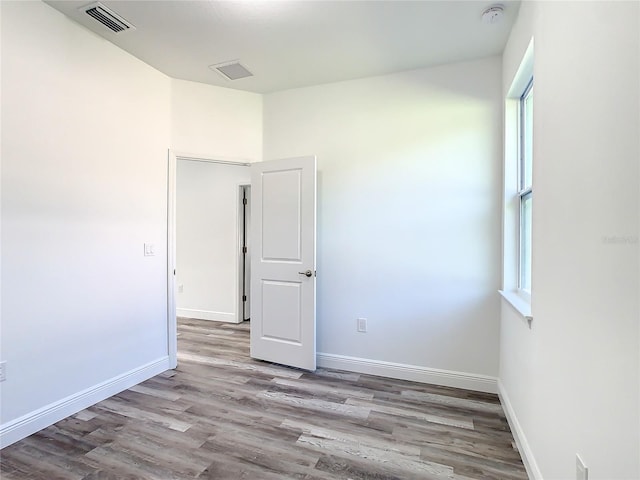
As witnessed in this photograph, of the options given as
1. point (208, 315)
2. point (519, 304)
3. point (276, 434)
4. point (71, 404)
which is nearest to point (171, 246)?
point (71, 404)

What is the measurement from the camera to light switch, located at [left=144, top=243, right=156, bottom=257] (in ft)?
9.90

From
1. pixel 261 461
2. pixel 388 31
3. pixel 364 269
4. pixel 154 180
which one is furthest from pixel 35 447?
pixel 388 31

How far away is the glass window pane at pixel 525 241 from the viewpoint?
97.8 inches

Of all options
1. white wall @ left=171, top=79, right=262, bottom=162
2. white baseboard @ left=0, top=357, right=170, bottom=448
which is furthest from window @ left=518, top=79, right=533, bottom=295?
white baseboard @ left=0, top=357, right=170, bottom=448

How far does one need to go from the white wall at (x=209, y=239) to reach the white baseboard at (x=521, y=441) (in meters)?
3.66

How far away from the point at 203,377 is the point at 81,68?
8.73 feet

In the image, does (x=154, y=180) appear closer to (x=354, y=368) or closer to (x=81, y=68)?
(x=81, y=68)

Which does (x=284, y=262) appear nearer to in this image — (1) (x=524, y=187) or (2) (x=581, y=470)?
(1) (x=524, y=187)

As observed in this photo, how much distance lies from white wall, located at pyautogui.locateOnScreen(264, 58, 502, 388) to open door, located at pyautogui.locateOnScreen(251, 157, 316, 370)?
0.20m

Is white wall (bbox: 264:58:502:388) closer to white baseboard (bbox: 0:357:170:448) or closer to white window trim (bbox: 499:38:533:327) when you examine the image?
white window trim (bbox: 499:38:533:327)

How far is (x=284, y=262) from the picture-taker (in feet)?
11.0

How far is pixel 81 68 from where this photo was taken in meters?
2.46

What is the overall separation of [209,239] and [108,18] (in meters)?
3.27

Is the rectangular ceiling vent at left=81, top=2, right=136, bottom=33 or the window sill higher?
the rectangular ceiling vent at left=81, top=2, right=136, bottom=33
